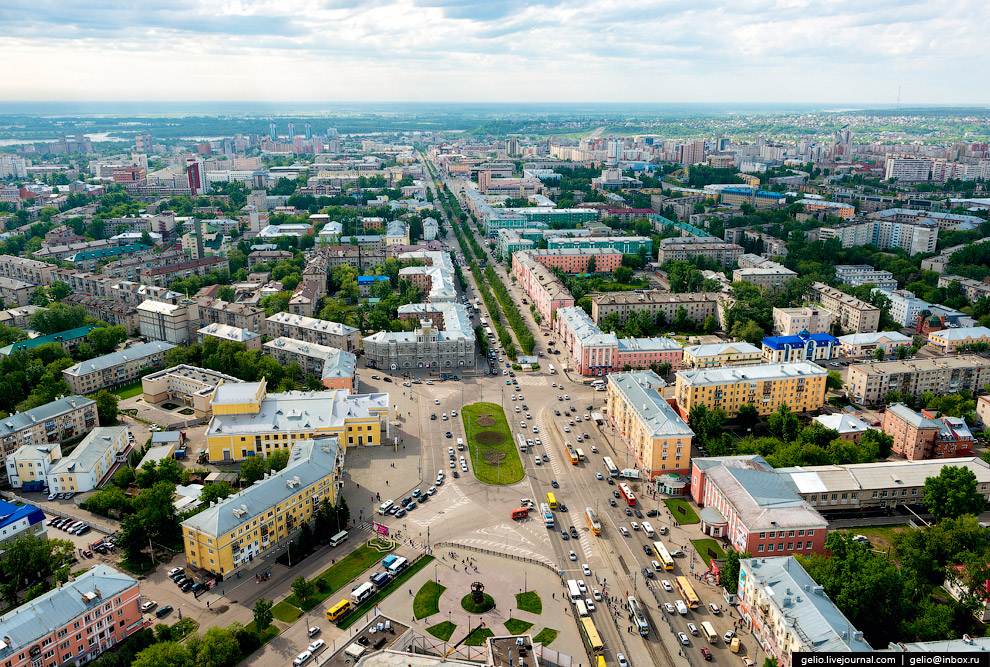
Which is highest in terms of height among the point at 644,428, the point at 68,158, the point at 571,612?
the point at 68,158

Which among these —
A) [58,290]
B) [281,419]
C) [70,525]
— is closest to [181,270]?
[58,290]

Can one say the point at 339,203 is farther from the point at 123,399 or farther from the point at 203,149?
the point at 203,149

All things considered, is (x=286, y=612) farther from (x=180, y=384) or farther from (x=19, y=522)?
(x=180, y=384)

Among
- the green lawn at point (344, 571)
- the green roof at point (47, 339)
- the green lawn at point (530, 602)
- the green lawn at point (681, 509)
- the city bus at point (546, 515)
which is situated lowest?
the green lawn at point (530, 602)

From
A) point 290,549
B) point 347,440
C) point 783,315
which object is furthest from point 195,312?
point 783,315

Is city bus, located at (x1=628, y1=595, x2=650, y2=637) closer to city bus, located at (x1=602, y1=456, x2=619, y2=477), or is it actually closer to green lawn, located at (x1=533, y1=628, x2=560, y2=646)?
green lawn, located at (x1=533, y1=628, x2=560, y2=646)

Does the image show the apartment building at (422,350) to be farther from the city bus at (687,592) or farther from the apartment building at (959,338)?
the apartment building at (959,338)

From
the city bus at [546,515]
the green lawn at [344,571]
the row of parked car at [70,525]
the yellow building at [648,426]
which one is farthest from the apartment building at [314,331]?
the green lawn at [344,571]
